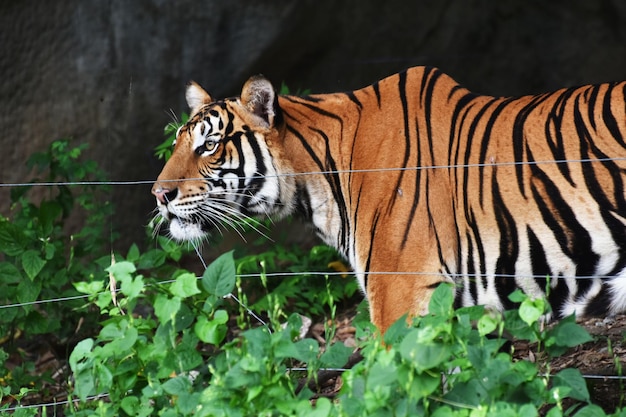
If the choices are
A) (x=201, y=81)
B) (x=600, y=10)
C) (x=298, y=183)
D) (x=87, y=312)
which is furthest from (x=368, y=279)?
(x=600, y=10)

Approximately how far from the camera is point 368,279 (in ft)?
13.6

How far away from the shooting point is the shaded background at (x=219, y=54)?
7125 mm

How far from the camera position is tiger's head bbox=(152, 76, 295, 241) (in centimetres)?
440

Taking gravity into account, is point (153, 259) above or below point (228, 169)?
below

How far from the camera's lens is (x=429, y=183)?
420 cm

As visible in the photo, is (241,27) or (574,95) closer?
(574,95)

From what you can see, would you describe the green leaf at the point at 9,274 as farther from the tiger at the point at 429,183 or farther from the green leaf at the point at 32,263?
the tiger at the point at 429,183

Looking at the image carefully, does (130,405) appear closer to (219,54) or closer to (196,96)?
(196,96)

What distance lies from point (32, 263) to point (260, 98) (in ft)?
5.56

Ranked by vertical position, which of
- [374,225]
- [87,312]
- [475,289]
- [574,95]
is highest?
[574,95]

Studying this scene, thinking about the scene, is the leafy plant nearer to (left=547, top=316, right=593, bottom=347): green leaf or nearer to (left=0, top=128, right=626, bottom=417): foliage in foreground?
(left=0, top=128, right=626, bottom=417): foliage in foreground

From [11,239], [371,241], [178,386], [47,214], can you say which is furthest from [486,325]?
[47,214]

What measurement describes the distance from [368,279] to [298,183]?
61cm

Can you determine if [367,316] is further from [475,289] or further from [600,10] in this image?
[600,10]
